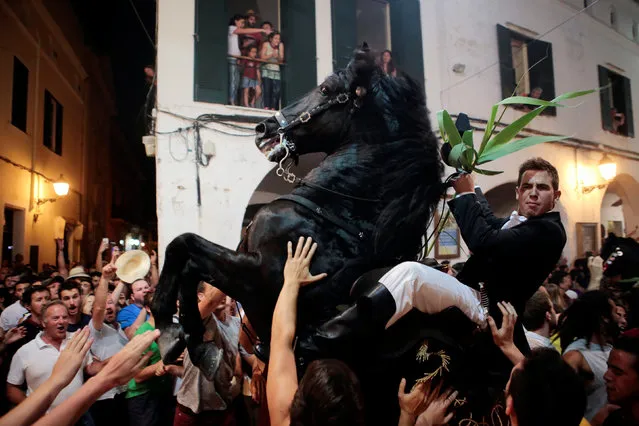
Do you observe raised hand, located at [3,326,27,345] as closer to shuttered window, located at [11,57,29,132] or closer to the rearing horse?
the rearing horse

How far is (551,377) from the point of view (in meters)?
1.46

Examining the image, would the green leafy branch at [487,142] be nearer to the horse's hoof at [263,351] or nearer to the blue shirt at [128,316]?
the horse's hoof at [263,351]

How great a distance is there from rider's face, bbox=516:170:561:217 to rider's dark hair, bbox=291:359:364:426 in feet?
4.52

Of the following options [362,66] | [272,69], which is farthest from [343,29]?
[362,66]

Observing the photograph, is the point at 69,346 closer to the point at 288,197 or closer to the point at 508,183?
the point at 288,197

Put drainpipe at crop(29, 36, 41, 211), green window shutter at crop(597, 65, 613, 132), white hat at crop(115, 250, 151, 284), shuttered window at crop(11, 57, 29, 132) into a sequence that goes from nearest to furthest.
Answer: white hat at crop(115, 250, 151, 284) → shuttered window at crop(11, 57, 29, 132) → drainpipe at crop(29, 36, 41, 211) → green window shutter at crop(597, 65, 613, 132)

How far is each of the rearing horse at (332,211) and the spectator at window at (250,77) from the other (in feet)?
16.6

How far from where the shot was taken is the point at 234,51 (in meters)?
7.29

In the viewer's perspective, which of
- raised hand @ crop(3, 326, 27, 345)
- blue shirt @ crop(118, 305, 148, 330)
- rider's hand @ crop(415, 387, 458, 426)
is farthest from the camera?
blue shirt @ crop(118, 305, 148, 330)

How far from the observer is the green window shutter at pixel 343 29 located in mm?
7801

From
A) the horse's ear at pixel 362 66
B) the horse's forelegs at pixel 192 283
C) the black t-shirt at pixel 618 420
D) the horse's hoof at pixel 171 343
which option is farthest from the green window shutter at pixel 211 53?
the black t-shirt at pixel 618 420

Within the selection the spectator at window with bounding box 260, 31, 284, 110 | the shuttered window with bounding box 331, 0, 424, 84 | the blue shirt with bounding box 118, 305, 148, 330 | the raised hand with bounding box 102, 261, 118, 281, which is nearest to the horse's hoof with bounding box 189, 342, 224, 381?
the raised hand with bounding box 102, 261, 118, 281

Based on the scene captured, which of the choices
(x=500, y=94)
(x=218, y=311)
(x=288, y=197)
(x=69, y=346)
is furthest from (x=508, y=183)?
(x=69, y=346)

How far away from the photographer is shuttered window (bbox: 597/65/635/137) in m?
10.8
